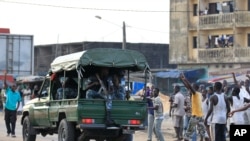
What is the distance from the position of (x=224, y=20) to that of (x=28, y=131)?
3035cm

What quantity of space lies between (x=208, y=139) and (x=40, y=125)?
4331mm

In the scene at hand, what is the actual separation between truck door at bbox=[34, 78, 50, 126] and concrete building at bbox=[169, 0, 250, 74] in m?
27.0

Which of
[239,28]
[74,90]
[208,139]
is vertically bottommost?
[208,139]

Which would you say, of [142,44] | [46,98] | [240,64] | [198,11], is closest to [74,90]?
[46,98]

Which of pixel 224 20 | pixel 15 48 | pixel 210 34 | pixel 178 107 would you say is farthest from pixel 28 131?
pixel 210 34

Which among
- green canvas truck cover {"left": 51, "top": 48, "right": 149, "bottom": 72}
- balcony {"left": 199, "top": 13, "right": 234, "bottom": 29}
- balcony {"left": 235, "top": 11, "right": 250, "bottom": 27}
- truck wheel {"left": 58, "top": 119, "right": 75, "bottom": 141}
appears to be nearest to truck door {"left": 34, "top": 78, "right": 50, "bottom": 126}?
truck wheel {"left": 58, "top": 119, "right": 75, "bottom": 141}

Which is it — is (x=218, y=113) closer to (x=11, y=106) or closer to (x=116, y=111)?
(x=116, y=111)

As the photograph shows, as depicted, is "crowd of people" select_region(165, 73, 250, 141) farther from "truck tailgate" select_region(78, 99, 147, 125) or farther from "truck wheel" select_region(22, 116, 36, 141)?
"truck wheel" select_region(22, 116, 36, 141)

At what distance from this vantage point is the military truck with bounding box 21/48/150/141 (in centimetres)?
1568

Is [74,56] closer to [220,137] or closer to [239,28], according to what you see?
[220,137]

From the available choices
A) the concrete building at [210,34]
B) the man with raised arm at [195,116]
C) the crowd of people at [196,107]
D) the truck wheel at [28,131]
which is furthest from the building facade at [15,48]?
the man with raised arm at [195,116]

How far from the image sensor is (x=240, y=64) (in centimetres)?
4631

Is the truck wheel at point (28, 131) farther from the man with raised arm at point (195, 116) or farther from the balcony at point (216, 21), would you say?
the balcony at point (216, 21)

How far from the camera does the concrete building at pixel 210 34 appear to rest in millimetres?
46719
